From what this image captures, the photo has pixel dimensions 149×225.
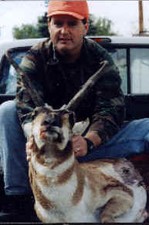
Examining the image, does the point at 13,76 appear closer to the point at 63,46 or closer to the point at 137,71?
the point at 137,71

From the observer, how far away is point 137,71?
25.7ft

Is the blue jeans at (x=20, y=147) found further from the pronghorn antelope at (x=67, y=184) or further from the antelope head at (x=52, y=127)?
the antelope head at (x=52, y=127)

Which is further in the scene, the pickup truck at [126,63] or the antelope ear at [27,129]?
the pickup truck at [126,63]

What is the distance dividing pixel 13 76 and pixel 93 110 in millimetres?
2216

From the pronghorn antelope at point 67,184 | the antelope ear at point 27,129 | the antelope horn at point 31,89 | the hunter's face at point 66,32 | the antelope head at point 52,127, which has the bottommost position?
the pronghorn antelope at point 67,184

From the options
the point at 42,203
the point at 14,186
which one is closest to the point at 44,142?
the point at 42,203

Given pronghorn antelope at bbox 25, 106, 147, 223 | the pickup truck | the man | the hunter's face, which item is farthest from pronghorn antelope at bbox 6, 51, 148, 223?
the pickup truck

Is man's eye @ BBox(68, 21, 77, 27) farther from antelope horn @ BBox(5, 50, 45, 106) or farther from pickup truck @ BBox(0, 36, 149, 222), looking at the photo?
pickup truck @ BBox(0, 36, 149, 222)

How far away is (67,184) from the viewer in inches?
186

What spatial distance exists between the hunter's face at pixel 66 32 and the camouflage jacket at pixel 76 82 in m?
0.11

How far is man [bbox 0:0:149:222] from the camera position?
525cm

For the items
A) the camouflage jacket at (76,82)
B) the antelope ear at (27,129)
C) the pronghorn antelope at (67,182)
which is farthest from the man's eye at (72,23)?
Answer: the antelope ear at (27,129)

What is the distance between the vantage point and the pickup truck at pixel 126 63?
7.46 meters

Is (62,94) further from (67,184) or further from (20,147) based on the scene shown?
(67,184)
